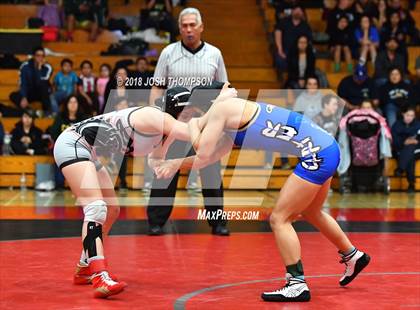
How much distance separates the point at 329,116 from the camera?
13578 mm

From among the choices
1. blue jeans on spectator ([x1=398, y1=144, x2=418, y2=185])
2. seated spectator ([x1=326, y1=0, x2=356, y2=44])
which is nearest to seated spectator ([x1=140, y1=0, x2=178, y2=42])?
seated spectator ([x1=326, y1=0, x2=356, y2=44])

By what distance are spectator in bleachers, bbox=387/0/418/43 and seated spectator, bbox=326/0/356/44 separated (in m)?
0.71

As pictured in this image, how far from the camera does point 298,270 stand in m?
6.45

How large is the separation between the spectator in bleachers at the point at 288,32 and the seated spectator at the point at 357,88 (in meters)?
1.48

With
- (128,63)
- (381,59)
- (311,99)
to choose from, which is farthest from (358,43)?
(128,63)

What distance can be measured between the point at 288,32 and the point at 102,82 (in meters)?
3.43

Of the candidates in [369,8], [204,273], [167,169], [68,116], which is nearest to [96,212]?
[167,169]

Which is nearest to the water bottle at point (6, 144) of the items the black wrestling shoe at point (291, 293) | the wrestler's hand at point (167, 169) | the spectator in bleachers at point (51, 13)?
the spectator in bleachers at point (51, 13)

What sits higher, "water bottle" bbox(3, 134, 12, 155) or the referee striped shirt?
the referee striped shirt

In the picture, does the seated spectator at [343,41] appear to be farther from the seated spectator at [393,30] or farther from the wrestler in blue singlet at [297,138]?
the wrestler in blue singlet at [297,138]

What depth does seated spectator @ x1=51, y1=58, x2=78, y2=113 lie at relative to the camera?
14742 mm

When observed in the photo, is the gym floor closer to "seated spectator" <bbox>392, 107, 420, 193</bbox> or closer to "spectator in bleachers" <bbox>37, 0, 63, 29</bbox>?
Result: "seated spectator" <bbox>392, 107, 420, 193</bbox>

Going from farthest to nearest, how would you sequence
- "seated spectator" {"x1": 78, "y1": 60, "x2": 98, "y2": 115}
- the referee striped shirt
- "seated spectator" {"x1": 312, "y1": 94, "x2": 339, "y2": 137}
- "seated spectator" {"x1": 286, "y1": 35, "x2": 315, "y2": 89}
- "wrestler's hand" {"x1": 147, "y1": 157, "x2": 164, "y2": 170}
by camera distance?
"seated spectator" {"x1": 286, "y1": 35, "x2": 315, "y2": 89}
"seated spectator" {"x1": 78, "y1": 60, "x2": 98, "y2": 115}
"seated spectator" {"x1": 312, "y1": 94, "x2": 339, "y2": 137}
the referee striped shirt
"wrestler's hand" {"x1": 147, "y1": 157, "x2": 164, "y2": 170}

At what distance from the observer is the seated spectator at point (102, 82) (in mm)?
14234
